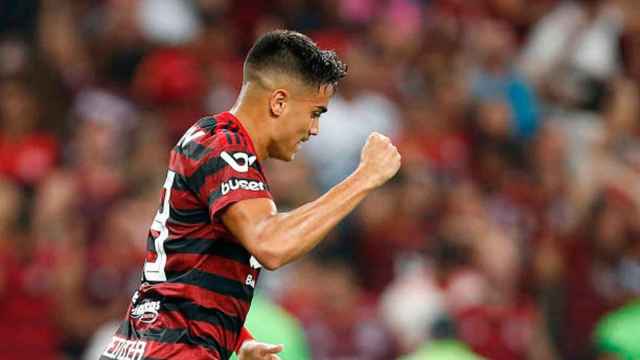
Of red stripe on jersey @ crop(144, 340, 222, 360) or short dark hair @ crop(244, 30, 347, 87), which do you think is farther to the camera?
short dark hair @ crop(244, 30, 347, 87)

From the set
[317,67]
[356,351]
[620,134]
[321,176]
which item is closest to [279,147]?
[317,67]

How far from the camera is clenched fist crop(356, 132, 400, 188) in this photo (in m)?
5.19

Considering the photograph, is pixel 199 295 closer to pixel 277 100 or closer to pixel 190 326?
pixel 190 326

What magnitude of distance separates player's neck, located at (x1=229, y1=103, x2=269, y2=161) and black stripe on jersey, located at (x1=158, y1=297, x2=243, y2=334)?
555 millimetres

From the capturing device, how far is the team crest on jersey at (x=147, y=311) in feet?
17.6

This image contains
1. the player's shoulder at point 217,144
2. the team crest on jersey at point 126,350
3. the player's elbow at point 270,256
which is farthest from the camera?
the team crest on jersey at point 126,350

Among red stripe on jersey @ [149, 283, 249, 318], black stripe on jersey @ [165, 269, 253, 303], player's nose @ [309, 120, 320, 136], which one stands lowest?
red stripe on jersey @ [149, 283, 249, 318]

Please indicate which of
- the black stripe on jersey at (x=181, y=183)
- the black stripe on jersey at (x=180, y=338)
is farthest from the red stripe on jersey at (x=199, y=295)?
the black stripe on jersey at (x=181, y=183)

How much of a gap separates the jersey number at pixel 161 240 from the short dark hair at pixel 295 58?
20.4 inches

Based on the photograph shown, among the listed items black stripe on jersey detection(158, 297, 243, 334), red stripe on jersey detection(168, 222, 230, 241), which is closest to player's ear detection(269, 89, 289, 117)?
red stripe on jersey detection(168, 222, 230, 241)

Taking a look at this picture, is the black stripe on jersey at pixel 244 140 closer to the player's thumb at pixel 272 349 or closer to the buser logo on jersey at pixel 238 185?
the buser logo on jersey at pixel 238 185

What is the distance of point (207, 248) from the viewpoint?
530 centimetres

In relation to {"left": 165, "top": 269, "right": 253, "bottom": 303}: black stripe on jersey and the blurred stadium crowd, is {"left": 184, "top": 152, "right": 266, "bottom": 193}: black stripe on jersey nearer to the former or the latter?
{"left": 165, "top": 269, "right": 253, "bottom": 303}: black stripe on jersey

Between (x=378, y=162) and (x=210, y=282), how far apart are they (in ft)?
2.31
